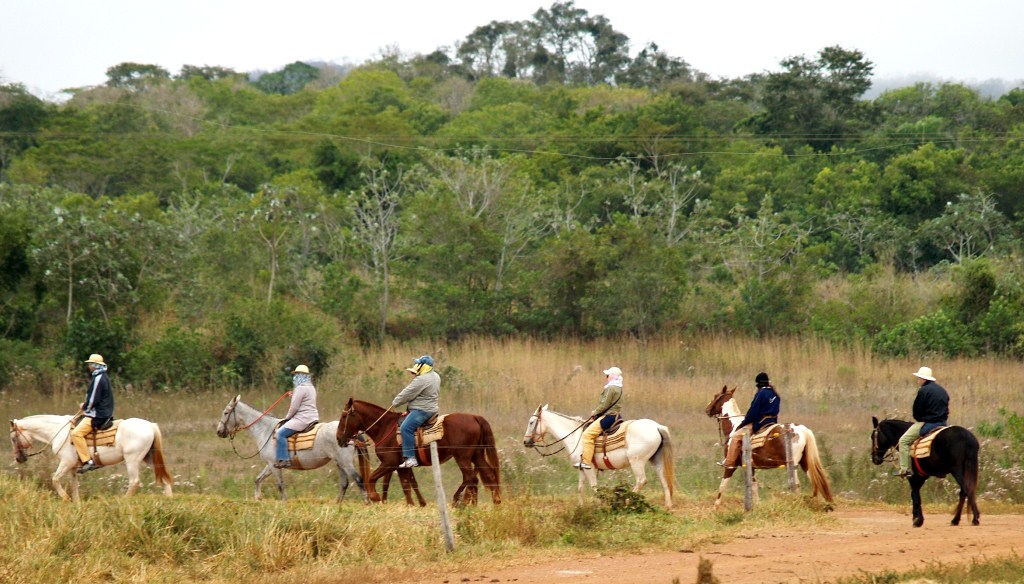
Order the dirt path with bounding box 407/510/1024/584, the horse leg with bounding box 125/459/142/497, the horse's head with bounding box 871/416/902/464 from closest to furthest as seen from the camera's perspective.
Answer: the dirt path with bounding box 407/510/1024/584
the horse's head with bounding box 871/416/902/464
the horse leg with bounding box 125/459/142/497

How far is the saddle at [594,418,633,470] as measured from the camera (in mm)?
14891

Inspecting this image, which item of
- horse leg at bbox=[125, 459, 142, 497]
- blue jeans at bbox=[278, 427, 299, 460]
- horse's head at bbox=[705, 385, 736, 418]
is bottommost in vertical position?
horse leg at bbox=[125, 459, 142, 497]

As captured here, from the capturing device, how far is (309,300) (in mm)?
32219

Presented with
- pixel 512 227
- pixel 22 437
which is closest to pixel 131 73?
pixel 512 227

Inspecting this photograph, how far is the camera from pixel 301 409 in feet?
51.4

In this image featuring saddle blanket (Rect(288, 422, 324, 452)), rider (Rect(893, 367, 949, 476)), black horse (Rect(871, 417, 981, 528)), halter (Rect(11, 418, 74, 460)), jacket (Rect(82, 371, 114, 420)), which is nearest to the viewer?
black horse (Rect(871, 417, 981, 528))

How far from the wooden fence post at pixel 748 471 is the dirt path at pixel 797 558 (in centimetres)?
98

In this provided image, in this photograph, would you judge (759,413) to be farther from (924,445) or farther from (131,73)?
(131,73)

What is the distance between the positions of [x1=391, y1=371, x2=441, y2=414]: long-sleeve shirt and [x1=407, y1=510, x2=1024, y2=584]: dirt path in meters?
3.95

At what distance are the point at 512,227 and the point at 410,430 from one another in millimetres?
19655

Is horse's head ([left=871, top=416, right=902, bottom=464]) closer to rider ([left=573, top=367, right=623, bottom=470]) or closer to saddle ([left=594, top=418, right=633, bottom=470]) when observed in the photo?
saddle ([left=594, top=418, right=633, bottom=470])

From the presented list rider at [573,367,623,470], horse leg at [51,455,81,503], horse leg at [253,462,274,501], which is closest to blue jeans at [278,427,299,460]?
horse leg at [253,462,274,501]

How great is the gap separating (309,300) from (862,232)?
18134 millimetres

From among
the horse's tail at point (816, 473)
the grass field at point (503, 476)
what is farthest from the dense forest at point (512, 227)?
the horse's tail at point (816, 473)
